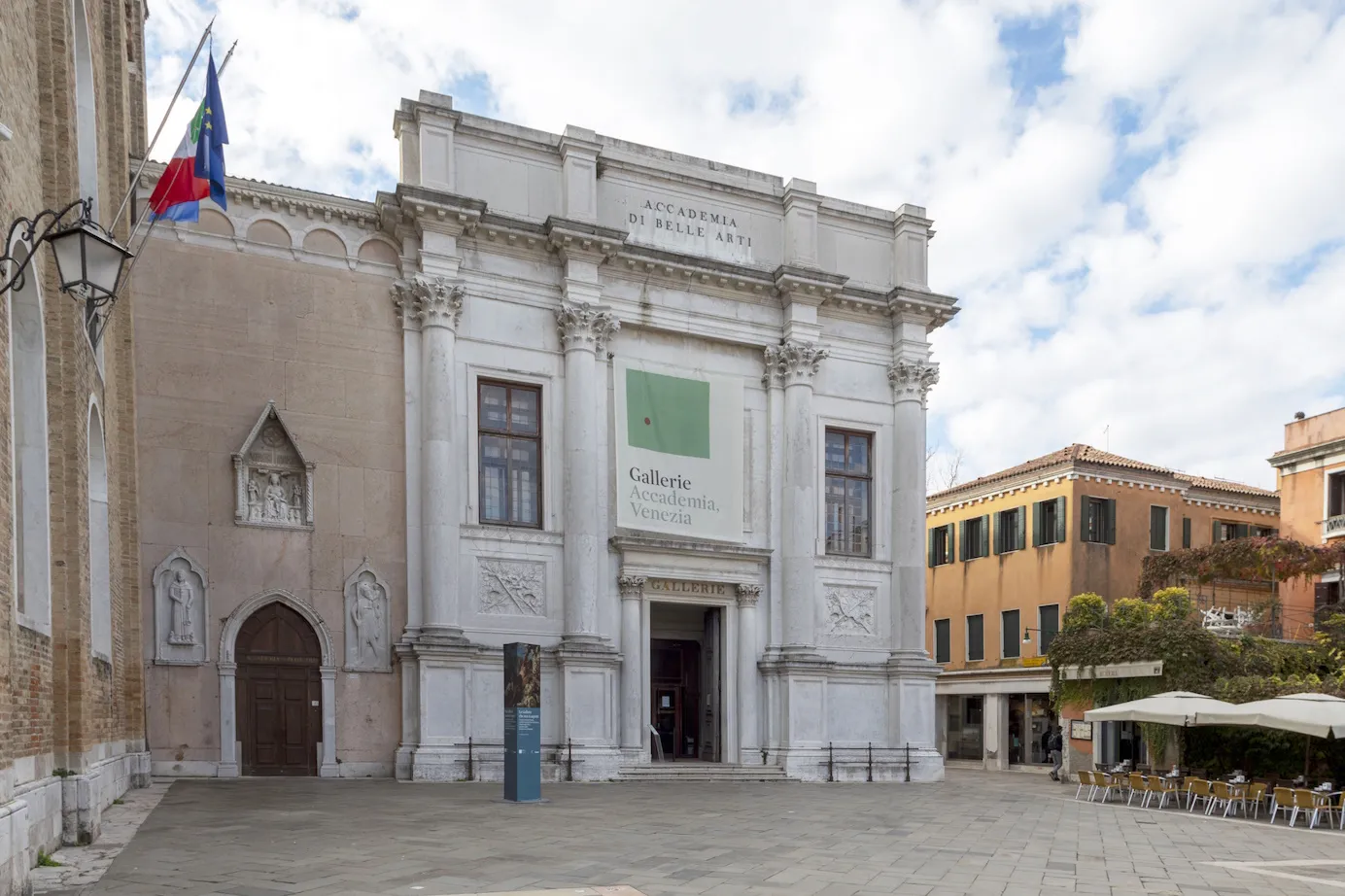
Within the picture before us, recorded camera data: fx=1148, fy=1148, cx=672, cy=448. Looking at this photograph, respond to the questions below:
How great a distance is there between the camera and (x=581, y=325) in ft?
71.3

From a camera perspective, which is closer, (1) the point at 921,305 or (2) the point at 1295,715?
(2) the point at 1295,715

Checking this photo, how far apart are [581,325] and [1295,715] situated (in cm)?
1334

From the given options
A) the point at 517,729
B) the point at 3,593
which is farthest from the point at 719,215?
the point at 3,593

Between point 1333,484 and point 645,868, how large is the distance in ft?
87.5

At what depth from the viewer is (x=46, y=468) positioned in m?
9.85

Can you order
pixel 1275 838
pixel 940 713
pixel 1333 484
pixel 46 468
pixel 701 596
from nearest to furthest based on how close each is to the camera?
1. pixel 46 468
2. pixel 1275 838
3. pixel 701 596
4. pixel 1333 484
5. pixel 940 713

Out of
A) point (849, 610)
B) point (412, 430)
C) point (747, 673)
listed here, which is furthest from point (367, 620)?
point (849, 610)

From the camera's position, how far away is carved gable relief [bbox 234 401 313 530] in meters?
19.0

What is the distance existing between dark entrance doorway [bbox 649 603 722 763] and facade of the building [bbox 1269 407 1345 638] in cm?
1606

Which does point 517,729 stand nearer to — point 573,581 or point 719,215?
point 573,581

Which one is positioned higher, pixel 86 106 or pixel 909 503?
pixel 86 106

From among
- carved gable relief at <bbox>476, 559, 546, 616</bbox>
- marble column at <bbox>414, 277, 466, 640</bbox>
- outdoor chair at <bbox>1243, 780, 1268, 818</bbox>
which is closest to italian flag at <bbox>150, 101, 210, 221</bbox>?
marble column at <bbox>414, 277, 466, 640</bbox>

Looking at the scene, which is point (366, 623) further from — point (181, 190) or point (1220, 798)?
point (1220, 798)

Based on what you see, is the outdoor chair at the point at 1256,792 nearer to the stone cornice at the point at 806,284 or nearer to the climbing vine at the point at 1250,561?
the stone cornice at the point at 806,284
